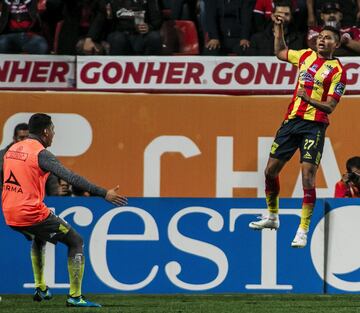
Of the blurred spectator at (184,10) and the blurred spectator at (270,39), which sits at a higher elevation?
the blurred spectator at (184,10)

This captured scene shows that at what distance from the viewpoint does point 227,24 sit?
16.3 metres

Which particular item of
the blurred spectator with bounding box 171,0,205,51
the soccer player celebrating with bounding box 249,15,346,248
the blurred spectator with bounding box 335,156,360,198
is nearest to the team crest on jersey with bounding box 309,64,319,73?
the soccer player celebrating with bounding box 249,15,346,248

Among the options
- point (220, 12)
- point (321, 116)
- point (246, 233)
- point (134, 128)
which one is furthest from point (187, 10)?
point (321, 116)

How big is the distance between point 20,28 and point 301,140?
561cm

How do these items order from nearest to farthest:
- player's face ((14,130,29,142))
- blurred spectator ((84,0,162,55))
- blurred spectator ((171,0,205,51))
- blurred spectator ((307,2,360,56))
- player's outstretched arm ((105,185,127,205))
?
player's outstretched arm ((105,185,127,205))
player's face ((14,130,29,142))
blurred spectator ((307,2,360,56))
blurred spectator ((84,0,162,55))
blurred spectator ((171,0,205,51))

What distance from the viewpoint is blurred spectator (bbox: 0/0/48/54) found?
16.1 meters

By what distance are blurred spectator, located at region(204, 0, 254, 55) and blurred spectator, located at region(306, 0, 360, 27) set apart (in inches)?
31.8

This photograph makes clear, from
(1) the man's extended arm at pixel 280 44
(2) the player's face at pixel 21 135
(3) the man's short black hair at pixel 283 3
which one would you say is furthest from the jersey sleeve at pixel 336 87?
(2) the player's face at pixel 21 135

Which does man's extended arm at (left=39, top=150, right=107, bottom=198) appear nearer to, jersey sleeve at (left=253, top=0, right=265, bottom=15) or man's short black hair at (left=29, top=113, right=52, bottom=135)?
man's short black hair at (left=29, top=113, right=52, bottom=135)

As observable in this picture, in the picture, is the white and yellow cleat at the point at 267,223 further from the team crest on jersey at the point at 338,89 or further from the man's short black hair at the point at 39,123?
the man's short black hair at the point at 39,123

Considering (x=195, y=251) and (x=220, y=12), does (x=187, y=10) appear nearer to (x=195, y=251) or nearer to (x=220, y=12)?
(x=220, y=12)

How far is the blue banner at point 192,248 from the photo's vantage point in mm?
13906

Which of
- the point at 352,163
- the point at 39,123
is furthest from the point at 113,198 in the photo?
the point at 352,163

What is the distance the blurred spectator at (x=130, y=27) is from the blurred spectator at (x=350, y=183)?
3.07m
